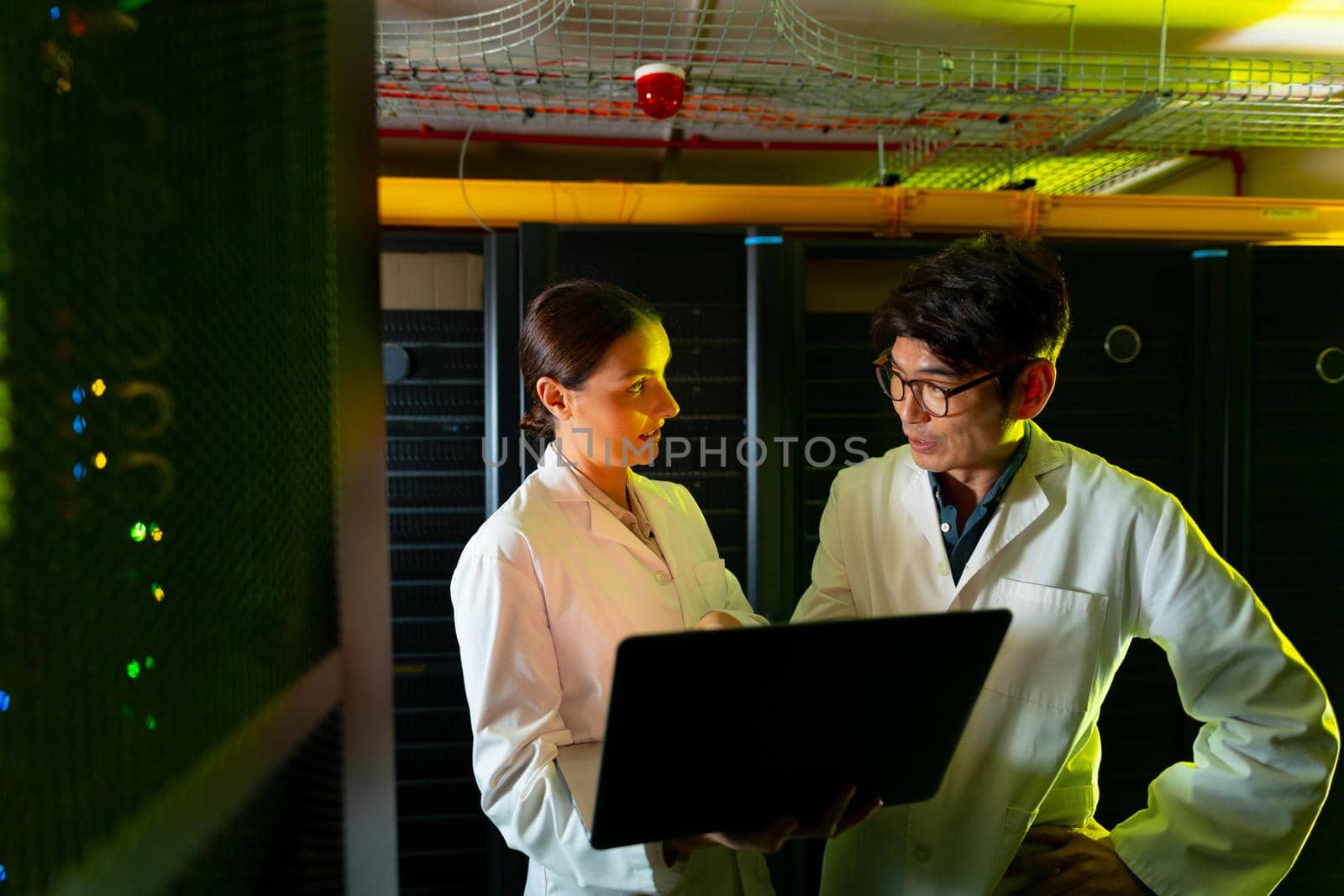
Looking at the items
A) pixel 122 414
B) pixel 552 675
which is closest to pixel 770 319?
pixel 552 675

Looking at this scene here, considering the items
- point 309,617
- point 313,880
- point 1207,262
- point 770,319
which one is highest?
point 1207,262

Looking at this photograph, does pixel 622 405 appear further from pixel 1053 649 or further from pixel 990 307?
pixel 1053 649

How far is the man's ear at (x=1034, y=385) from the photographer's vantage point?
1160 millimetres

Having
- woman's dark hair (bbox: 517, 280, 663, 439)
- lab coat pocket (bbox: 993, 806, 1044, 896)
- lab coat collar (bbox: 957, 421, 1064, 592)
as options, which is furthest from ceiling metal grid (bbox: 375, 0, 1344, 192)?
lab coat pocket (bbox: 993, 806, 1044, 896)

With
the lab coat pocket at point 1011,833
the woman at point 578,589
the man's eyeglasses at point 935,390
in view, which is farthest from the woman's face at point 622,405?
the lab coat pocket at point 1011,833

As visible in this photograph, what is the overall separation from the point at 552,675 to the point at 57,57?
992mm

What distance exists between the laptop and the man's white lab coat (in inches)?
17.0

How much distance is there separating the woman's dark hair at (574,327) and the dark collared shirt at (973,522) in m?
0.60

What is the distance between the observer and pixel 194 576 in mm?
262

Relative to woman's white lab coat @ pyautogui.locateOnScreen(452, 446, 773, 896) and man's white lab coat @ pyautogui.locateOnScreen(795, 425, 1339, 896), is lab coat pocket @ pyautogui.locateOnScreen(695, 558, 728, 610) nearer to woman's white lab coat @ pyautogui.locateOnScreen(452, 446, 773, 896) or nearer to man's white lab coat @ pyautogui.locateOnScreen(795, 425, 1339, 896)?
woman's white lab coat @ pyautogui.locateOnScreen(452, 446, 773, 896)

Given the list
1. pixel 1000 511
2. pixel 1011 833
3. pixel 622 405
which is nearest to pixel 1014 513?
pixel 1000 511

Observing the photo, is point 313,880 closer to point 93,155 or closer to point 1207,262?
point 93,155

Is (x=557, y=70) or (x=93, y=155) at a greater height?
(x=557, y=70)

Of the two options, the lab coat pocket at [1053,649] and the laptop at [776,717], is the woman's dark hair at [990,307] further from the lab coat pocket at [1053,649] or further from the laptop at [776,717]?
the laptop at [776,717]
